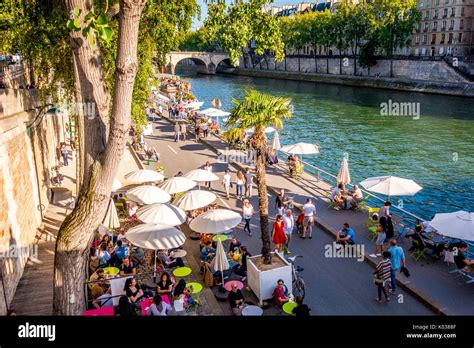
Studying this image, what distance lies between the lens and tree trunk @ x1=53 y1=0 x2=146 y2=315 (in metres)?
6.22

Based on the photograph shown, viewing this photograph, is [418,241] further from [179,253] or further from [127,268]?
[127,268]

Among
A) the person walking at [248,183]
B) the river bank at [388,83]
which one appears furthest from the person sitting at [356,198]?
the river bank at [388,83]

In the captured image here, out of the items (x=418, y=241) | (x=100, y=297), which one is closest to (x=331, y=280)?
(x=418, y=241)

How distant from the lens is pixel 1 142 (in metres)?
11.8

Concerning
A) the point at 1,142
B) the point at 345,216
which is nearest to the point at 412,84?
the point at 345,216

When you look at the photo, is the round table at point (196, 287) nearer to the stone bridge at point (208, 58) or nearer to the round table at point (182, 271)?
the round table at point (182, 271)

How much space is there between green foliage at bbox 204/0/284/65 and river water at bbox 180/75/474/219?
54.5 ft

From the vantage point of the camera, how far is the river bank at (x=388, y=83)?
201 feet

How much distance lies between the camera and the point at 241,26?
8.27 meters

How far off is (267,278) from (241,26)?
6.11m

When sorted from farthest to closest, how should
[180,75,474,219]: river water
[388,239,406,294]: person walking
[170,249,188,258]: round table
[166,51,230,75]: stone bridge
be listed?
[166,51,230,75]: stone bridge, [180,75,474,219]: river water, [170,249,188,258]: round table, [388,239,406,294]: person walking

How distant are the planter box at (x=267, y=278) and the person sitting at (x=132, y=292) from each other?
285 centimetres

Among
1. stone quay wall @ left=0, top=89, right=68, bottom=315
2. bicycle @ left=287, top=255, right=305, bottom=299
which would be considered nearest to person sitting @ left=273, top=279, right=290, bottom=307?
bicycle @ left=287, top=255, right=305, bottom=299

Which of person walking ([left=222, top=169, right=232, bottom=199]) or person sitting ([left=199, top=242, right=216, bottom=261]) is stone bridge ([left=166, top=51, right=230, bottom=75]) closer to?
person walking ([left=222, top=169, right=232, bottom=199])
